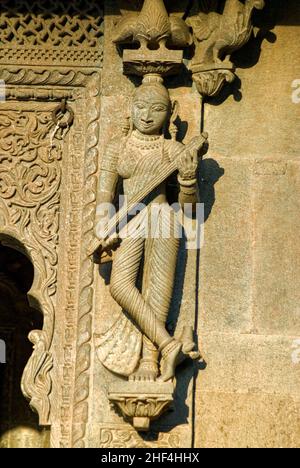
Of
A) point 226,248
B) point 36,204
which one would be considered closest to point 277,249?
point 226,248

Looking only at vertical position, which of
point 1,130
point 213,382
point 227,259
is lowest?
point 213,382

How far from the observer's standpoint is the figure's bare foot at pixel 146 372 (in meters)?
10.7

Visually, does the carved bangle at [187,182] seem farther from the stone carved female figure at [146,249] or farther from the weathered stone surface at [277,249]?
the weathered stone surface at [277,249]

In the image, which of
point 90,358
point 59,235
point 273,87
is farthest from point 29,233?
point 273,87

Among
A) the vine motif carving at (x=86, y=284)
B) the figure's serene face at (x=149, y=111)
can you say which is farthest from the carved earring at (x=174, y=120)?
the vine motif carving at (x=86, y=284)

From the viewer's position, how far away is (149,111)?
11062 millimetres

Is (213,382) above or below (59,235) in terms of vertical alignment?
below

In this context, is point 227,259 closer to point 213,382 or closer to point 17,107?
point 213,382

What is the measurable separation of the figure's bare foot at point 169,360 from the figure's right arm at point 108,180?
2.90 ft

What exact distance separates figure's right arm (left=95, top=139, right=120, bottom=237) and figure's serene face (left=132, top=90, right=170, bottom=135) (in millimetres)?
200

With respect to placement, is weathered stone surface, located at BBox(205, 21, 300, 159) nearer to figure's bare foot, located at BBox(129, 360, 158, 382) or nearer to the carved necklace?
the carved necklace

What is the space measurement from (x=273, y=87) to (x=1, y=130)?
5.47ft

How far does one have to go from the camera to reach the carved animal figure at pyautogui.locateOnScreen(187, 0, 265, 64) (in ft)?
37.1

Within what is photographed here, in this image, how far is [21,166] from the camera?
11.5 metres
